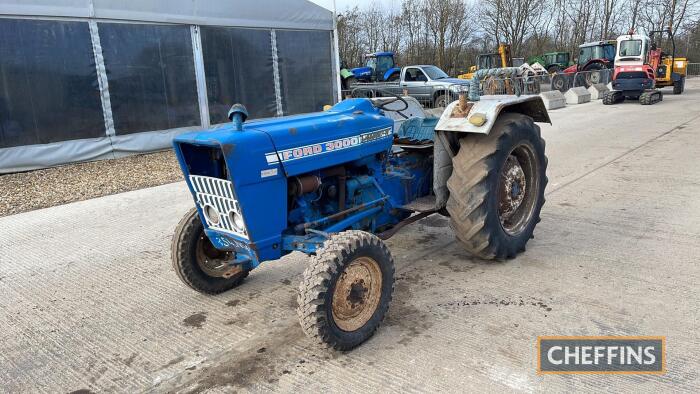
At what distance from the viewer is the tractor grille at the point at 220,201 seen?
3.04 m

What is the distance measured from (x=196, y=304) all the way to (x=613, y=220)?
4.05m

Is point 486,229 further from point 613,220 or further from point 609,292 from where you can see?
point 613,220

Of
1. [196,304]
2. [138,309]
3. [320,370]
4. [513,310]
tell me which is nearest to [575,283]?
[513,310]

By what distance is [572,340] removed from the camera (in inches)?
117

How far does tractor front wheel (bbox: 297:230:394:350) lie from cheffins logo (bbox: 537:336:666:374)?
0.96m

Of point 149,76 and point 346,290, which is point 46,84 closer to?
point 149,76

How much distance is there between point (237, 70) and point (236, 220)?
9.84 m

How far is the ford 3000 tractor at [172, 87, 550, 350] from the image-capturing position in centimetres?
291

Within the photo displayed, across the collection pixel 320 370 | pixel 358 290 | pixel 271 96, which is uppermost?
pixel 271 96

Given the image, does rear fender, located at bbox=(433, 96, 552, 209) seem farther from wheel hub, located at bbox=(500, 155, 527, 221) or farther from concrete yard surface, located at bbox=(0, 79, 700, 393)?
concrete yard surface, located at bbox=(0, 79, 700, 393)

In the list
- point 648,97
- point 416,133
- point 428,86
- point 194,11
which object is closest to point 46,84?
point 194,11

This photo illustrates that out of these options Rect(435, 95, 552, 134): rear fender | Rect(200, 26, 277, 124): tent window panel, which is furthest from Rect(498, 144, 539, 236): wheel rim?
Rect(200, 26, 277, 124): tent window panel

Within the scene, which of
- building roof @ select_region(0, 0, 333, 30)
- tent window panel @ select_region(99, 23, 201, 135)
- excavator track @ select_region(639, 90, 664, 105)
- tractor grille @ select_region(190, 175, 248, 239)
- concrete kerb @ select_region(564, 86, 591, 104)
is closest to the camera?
tractor grille @ select_region(190, 175, 248, 239)

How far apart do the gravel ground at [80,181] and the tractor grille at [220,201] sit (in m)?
4.71
